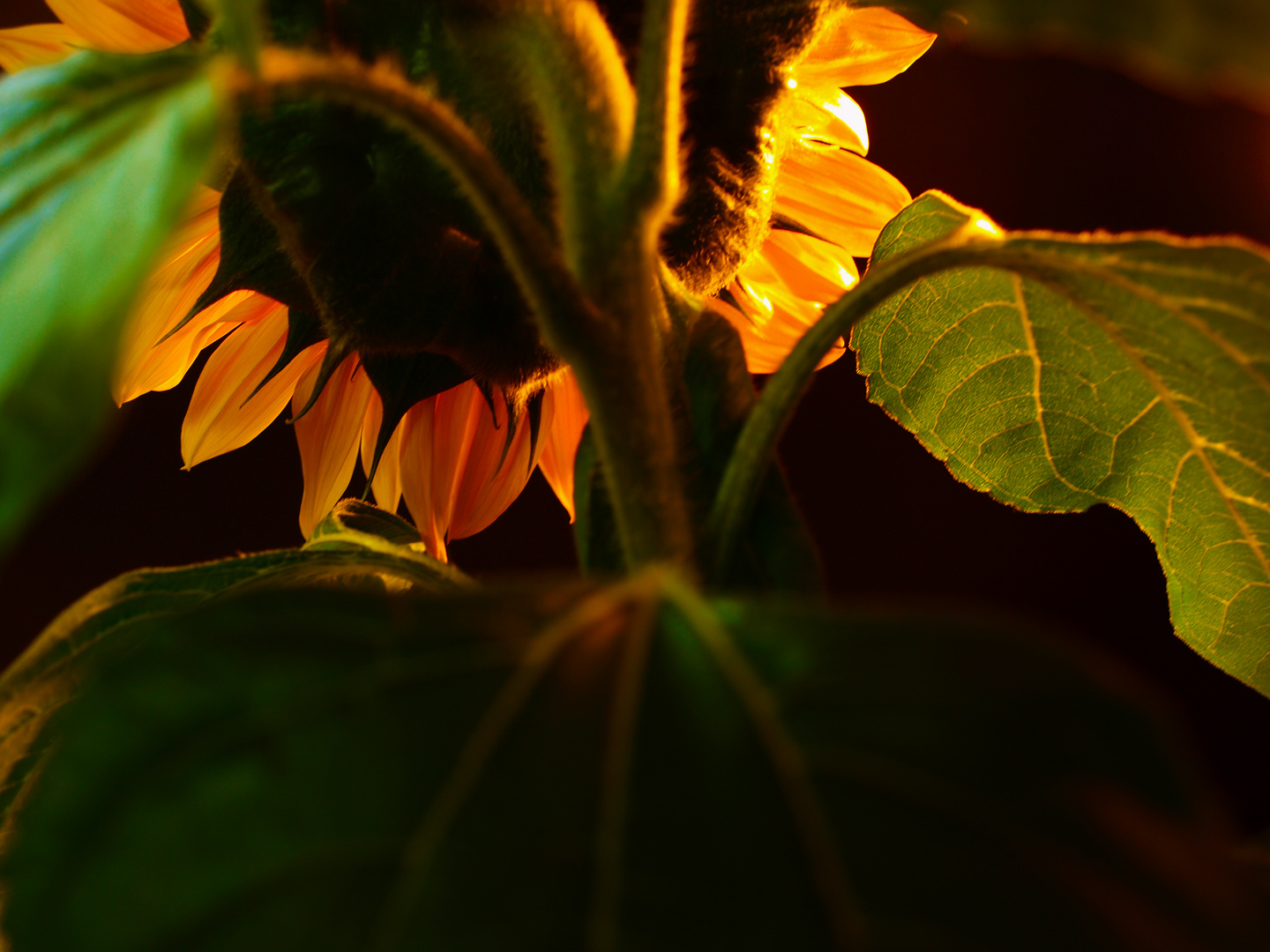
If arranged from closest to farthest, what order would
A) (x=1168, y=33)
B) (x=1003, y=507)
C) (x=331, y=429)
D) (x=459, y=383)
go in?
(x=1168, y=33) < (x=459, y=383) < (x=331, y=429) < (x=1003, y=507)

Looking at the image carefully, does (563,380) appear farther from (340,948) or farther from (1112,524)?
(1112,524)

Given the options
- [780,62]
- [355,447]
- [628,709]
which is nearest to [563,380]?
[355,447]

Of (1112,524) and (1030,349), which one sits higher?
(1112,524)

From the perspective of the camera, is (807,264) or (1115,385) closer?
(1115,385)

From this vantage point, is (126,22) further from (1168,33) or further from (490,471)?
(1168,33)

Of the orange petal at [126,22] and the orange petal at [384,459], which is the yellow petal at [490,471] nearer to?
the orange petal at [384,459]

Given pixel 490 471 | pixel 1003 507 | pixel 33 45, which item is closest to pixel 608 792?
pixel 490 471

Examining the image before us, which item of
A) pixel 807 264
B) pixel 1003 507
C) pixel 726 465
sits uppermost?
pixel 1003 507
